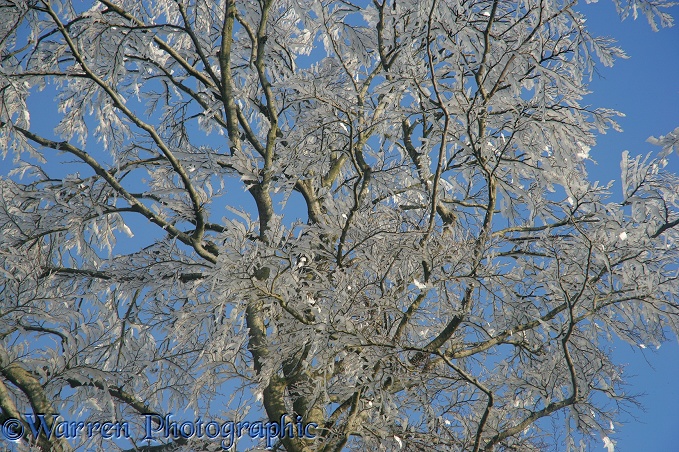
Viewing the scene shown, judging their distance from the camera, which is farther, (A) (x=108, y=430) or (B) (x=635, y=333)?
(B) (x=635, y=333)

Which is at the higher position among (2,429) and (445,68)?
(445,68)

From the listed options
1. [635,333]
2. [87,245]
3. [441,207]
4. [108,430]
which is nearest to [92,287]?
[87,245]

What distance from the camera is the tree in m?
4.11

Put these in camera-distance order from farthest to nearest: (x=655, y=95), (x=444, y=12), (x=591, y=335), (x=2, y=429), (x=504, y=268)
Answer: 1. (x=655, y=95)
2. (x=591, y=335)
3. (x=504, y=268)
4. (x=2, y=429)
5. (x=444, y=12)

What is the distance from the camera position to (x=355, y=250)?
4457 mm

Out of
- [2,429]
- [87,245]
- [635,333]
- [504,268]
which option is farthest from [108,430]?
[635,333]

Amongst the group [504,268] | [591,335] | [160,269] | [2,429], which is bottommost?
[2,429]

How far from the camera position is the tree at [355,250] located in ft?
13.5

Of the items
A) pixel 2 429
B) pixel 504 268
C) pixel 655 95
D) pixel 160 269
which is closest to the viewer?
pixel 2 429

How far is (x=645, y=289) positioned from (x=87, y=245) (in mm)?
4780

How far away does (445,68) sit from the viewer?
5.67 metres

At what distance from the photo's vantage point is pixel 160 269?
17.9 feet

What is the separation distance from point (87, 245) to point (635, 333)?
4866 millimetres

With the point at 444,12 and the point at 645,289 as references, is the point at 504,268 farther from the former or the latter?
the point at 444,12
